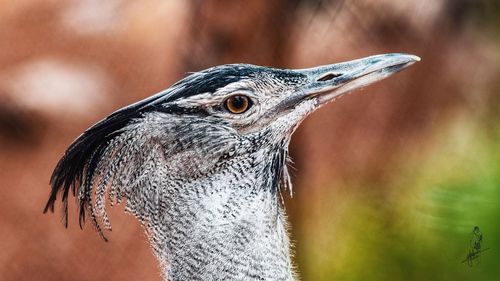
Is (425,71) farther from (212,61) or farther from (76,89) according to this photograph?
(76,89)

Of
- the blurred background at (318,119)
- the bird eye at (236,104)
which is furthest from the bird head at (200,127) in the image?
the blurred background at (318,119)

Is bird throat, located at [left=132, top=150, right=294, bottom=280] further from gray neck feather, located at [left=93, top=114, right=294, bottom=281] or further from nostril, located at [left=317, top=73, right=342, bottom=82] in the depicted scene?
nostril, located at [left=317, top=73, right=342, bottom=82]

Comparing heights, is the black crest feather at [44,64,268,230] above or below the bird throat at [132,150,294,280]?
above

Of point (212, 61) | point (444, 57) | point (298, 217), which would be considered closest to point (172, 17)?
point (212, 61)

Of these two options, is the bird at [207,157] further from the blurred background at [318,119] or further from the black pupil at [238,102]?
the blurred background at [318,119]

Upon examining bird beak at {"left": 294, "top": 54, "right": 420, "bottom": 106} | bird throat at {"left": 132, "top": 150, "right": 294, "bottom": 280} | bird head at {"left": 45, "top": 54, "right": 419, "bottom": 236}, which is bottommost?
bird throat at {"left": 132, "top": 150, "right": 294, "bottom": 280}

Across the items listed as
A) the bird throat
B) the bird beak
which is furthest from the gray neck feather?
the bird beak
